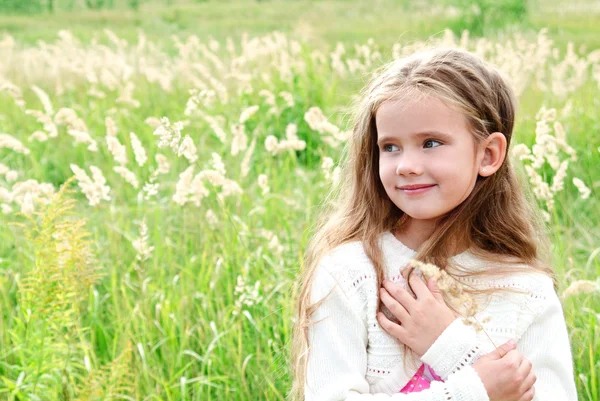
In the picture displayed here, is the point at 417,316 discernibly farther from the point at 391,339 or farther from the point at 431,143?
the point at 431,143

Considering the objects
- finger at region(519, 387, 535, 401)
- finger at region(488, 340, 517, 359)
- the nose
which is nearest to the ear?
the nose

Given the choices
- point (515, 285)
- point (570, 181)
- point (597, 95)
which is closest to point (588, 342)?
point (515, 285)

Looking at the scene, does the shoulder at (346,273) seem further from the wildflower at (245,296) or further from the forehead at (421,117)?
the wildflower at (245,296)

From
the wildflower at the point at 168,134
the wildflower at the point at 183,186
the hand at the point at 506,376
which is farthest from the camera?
the wildflower at the point at 183,186

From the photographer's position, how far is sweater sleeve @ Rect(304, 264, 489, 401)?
77.8 inches

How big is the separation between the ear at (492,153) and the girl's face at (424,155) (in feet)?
0.24

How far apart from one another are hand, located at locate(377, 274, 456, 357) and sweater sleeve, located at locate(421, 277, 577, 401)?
3 cm

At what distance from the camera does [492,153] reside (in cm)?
220

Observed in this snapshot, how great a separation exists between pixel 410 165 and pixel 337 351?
18.4 inches

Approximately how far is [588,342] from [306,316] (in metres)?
1.36

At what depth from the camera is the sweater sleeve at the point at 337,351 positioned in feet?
A: 6.48

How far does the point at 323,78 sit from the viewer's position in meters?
6.27

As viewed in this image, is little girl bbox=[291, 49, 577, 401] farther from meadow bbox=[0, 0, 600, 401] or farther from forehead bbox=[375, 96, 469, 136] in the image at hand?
meadow bbox=[0, 0, 600, 401]

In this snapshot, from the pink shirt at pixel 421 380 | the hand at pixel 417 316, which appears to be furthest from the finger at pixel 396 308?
the pink shirt at pixel 421 380
